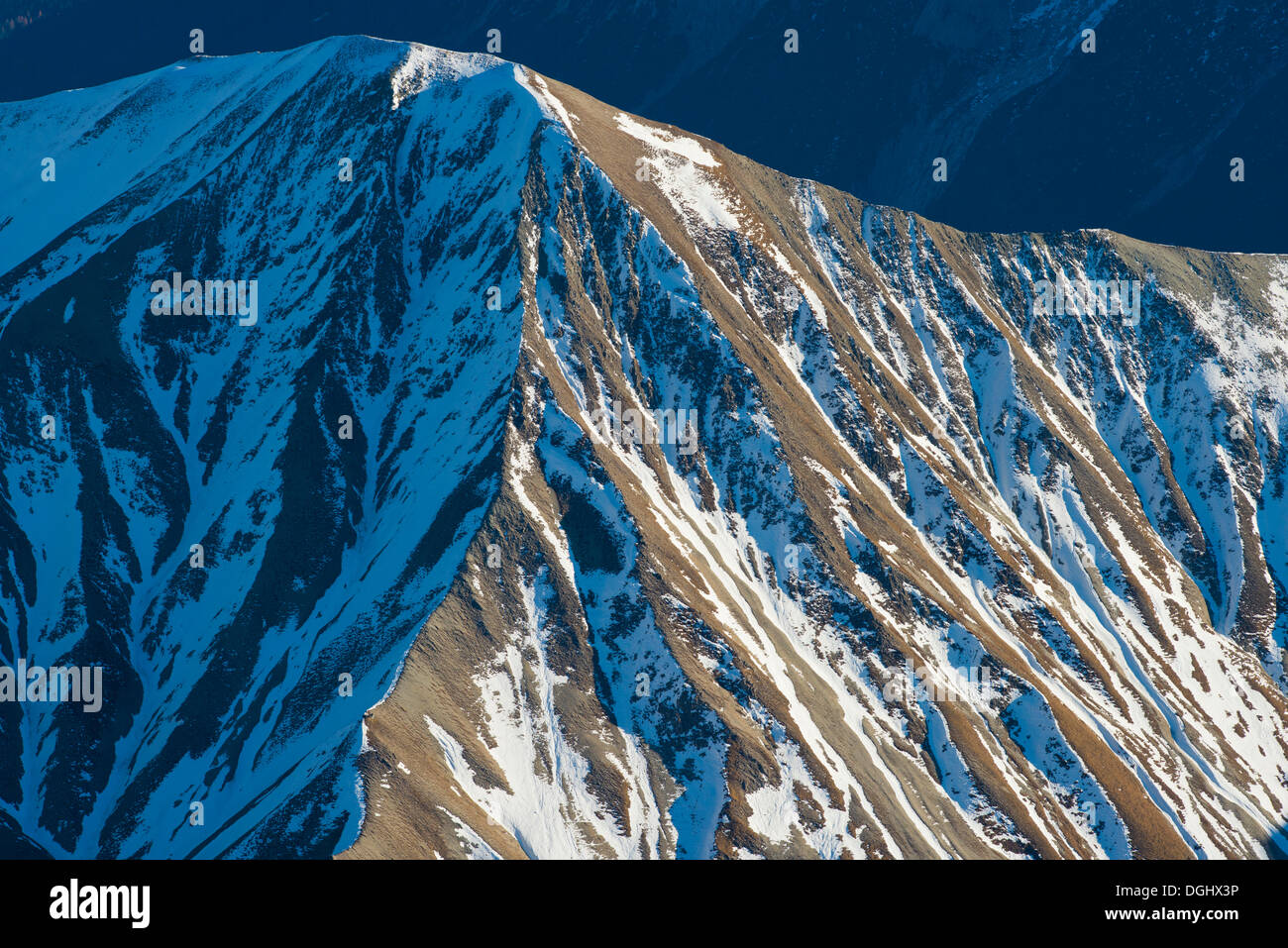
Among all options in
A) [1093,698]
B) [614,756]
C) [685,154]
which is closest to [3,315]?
[685,154]

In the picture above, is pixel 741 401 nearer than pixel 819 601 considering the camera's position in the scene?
No

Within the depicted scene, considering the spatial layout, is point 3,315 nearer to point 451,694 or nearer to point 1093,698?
point 451,694
